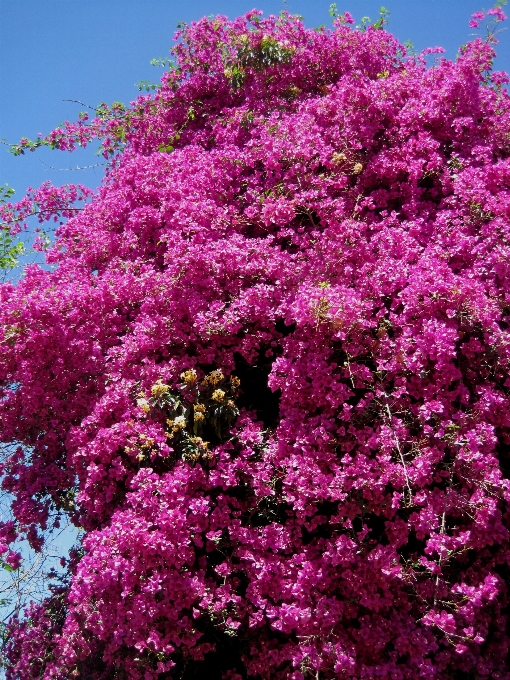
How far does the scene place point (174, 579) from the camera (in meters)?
4.47

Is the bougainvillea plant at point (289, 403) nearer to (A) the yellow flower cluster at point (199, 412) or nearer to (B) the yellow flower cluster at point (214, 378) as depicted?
(A) the yellow flower cluster at point (199, 412)

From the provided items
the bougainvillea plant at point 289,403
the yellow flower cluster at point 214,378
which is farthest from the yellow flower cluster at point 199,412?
the yellow flower cluster at point 214,378

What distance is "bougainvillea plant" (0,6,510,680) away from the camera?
4.44 meters

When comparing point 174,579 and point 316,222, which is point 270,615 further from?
point 316,222

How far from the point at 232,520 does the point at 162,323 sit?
1.71 meters

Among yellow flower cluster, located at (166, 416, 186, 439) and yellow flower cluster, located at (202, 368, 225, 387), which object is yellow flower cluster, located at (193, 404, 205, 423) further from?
yellow flower cluster, located at (202, 368, 225, 387)

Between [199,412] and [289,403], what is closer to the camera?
[199,412]

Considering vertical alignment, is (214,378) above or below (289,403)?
above

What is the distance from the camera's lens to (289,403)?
4.98m

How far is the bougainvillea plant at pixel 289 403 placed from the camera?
14.6 ft

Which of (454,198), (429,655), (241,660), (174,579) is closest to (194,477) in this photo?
(174,579)

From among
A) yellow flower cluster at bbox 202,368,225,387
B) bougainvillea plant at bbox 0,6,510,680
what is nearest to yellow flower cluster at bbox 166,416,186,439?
bougainvillea plant at bbox 0,6,510,680

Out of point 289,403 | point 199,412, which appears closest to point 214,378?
point 199,412

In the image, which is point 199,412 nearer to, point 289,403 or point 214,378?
point 214,378
